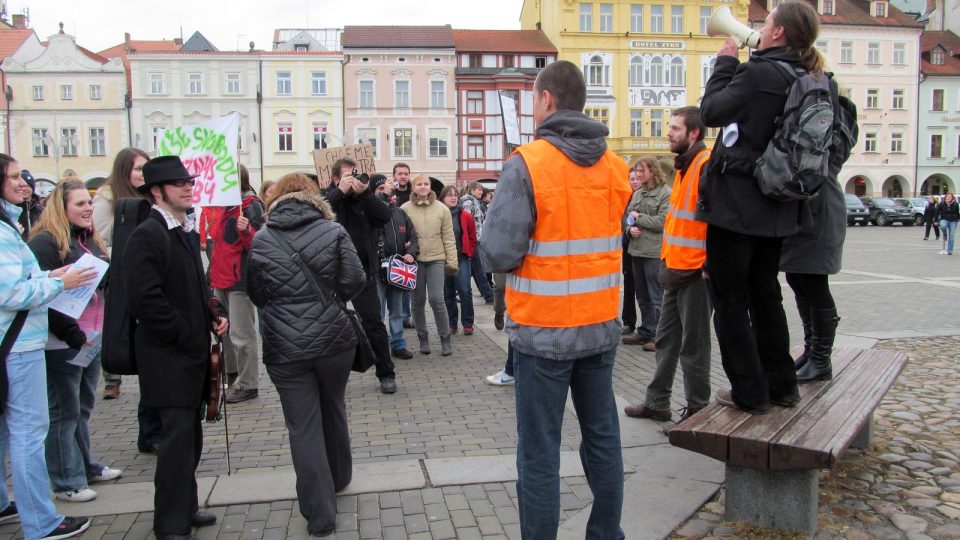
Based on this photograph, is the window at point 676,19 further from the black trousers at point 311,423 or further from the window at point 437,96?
the black trousers at point 311,423

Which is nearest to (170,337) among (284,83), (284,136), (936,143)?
(284,136)

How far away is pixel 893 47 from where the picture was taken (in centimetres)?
5512

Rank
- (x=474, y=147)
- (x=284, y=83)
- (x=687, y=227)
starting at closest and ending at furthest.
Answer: (x=687, y=227) < (x=284, y=83) < (x=474, y=147)

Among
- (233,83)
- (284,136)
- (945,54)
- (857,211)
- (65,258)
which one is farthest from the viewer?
(945,54)

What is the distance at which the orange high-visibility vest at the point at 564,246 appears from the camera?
302 cm

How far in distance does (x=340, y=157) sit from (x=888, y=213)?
40696mm

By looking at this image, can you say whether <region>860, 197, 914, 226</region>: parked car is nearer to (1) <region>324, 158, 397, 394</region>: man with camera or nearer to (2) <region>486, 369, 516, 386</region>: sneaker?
(2) <region>486, 369, 516, 386</region>: sneaker

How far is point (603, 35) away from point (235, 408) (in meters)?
49.6

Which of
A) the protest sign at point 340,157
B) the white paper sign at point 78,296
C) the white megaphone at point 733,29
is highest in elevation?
the white megaphone at point 733,29

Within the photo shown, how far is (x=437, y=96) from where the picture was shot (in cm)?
4962

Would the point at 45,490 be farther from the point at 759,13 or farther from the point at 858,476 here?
the point at 759,13

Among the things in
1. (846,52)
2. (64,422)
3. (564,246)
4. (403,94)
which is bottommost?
(64,422)

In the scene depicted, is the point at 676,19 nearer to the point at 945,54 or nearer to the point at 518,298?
the point at 945,54

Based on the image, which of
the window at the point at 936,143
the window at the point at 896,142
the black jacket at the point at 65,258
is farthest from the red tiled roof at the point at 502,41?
the black jacket at the point at 65,258
